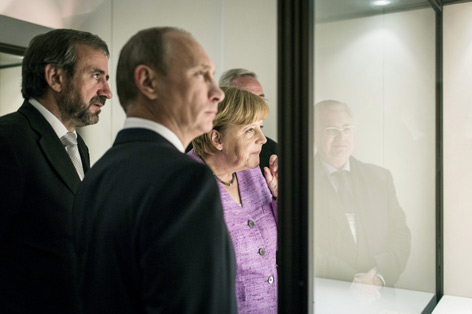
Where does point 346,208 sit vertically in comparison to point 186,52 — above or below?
below

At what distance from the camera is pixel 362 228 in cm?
110

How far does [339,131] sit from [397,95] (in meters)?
0.34

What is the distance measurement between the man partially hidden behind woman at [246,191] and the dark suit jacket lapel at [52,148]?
35cm

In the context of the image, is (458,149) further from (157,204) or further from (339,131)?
(157,204)

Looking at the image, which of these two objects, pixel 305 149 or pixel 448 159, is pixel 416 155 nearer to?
pixel 448 159

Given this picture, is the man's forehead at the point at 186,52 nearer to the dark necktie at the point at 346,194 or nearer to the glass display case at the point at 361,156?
the glass display case at the point at 361,156

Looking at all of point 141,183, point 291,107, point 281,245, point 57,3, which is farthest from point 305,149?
point 57,3

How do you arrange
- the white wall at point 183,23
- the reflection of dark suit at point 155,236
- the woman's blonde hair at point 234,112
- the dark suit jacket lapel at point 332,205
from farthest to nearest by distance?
the white wall at point 183,23, the woman's blonde hair at point 234,112, the dark suit jacket lapel at point 332,205, the reflection of dark suit at point 155,236

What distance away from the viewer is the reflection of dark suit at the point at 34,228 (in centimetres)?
116

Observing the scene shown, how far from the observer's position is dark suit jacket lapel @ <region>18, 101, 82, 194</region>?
48.4 inches

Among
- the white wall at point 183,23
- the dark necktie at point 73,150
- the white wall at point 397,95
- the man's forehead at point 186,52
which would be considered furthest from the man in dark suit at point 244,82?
the man's forehead at point 186,52

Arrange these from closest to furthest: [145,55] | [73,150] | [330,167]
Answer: [145,55] → [330,167] → [73,150]

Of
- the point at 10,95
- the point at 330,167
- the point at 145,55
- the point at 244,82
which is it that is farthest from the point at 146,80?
the point at 10,95

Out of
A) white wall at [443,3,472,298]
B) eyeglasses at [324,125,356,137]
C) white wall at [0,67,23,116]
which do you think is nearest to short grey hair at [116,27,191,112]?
eyeglasses at [324,125,356,137]
